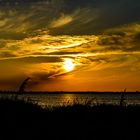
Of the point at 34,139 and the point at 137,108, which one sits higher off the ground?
the point at 137,108

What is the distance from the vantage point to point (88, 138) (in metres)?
15.5

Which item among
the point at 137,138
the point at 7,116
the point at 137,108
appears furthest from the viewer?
the point at 137,108

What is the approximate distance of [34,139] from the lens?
15.6 meters

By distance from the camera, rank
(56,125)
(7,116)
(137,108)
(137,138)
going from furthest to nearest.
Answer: (137,108)
(7,116)
(56,125)
(137,138)

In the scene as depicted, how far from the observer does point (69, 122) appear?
56.1ft

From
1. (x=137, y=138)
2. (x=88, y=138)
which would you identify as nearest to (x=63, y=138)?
(x=88, y=138)

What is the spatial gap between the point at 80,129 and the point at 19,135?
209cm

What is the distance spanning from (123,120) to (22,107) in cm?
460

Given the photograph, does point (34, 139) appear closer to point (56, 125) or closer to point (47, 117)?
point (56, 125)

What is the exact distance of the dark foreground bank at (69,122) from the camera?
15.8 meters

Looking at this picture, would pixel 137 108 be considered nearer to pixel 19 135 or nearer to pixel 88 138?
pixel 88 138

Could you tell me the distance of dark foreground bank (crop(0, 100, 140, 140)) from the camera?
15.8 m

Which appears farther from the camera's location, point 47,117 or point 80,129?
point 47,117

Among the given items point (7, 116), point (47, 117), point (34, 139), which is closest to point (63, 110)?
point (47, 117)
